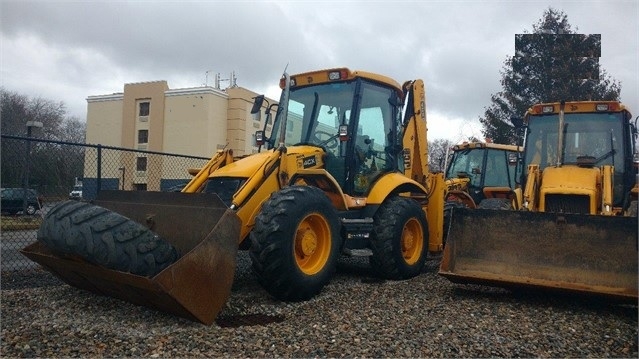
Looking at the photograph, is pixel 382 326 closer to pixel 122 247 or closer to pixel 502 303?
pixel 502 303

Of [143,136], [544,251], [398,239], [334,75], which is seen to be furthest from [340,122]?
[143,136]

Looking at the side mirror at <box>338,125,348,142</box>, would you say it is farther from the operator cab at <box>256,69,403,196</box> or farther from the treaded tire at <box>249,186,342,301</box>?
the treaded tire at <box>249,186,342,301</box>

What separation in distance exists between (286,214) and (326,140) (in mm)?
2188

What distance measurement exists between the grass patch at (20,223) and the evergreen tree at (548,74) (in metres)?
23.5

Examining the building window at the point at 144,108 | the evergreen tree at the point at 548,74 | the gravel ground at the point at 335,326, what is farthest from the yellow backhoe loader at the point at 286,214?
the building window at the point at 144,108

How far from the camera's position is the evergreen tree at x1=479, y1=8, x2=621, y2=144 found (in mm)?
27188

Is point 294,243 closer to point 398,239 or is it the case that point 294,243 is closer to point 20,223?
point 398,239

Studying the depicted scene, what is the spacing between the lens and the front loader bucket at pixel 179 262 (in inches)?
161

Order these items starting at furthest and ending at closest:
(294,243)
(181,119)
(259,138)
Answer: (181,119) → (259,138) → (294,243)

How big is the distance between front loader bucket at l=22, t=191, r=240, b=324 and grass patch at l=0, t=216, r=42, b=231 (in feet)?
14.4

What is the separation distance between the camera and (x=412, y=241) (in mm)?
7516

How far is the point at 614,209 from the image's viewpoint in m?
7.46

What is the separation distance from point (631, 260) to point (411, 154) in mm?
3759

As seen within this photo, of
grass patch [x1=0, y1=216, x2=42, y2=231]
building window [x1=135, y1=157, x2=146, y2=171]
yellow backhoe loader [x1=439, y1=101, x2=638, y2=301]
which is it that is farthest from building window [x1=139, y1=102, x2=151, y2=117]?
yellow backhoe loader [x1=439, y1=101, x2=638, y2=301]
